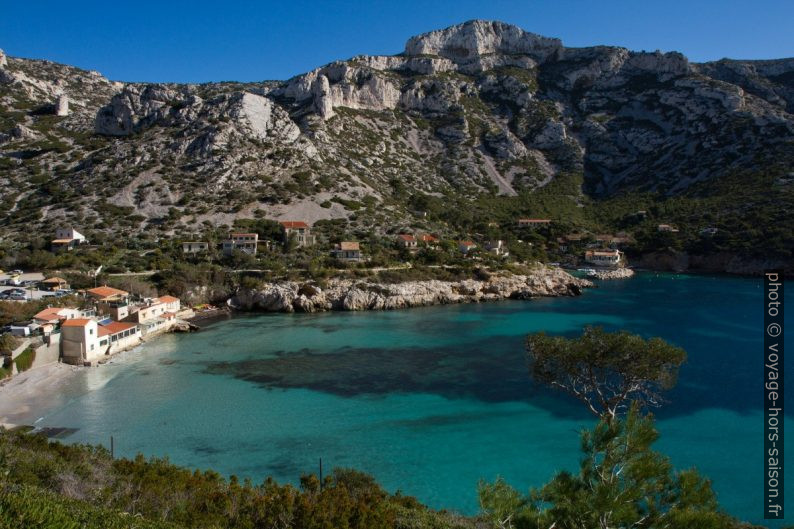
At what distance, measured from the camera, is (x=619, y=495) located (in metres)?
6.07

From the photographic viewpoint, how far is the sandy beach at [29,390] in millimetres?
16223

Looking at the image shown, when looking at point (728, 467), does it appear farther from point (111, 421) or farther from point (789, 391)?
point (111, 421)

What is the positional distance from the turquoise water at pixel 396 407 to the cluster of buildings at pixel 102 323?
133cm

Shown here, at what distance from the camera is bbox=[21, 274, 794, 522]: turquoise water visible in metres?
13.3

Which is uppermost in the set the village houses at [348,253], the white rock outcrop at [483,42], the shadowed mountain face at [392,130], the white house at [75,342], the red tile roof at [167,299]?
the white rock outcrop at [483,42]

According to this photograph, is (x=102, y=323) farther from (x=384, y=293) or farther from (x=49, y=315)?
(x=384, y=293)

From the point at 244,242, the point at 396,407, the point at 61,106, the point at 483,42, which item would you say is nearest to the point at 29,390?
the point at 396,407

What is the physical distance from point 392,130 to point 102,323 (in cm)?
6111

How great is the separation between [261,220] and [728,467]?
4200 centimetres

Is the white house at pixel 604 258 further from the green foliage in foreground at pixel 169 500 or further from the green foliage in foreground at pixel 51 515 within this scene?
the green foliage in foreground at pixel 51 515

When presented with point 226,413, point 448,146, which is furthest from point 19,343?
point 448,146

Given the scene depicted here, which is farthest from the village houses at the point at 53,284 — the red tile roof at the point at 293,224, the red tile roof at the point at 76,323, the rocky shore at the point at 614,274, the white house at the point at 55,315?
the rocky shore at the point at 614,274

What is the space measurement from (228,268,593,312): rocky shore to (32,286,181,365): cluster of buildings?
6.41m

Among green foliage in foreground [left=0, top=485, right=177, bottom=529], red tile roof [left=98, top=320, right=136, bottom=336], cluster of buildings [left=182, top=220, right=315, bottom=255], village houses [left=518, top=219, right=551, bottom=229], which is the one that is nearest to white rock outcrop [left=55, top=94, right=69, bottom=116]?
cluster of buildings [left=182, top=220, right=315, bottom=255]
